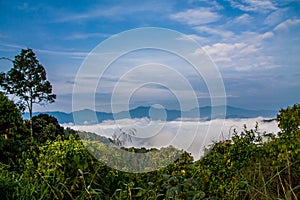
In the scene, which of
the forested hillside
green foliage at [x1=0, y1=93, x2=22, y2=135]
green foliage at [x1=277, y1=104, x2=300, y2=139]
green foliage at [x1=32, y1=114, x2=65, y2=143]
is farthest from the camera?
green foliage at [x1=32, y1=114, x2=65, y2=143]

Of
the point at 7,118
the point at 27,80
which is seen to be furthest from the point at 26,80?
the point at 7,118

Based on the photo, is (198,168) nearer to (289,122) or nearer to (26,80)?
(289,122)

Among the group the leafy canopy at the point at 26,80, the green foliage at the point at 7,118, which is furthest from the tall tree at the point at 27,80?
the green foliage at the point at 7,118

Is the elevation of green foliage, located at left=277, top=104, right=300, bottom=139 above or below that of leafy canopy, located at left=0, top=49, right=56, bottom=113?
below

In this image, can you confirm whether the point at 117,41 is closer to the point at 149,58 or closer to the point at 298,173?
the point at 149,58

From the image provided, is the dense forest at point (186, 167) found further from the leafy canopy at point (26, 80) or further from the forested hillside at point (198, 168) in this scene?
the leafy canopy at point (26, 80)

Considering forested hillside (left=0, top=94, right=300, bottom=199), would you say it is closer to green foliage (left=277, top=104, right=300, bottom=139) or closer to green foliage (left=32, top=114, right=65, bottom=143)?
green foliage (left=277, top=104, right=300, bottom=139)

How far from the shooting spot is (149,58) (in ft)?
15.8

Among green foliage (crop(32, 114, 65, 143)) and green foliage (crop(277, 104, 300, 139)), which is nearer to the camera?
green foliage (crop(277, 104, 300, 139))

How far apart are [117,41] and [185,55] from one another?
0.87m

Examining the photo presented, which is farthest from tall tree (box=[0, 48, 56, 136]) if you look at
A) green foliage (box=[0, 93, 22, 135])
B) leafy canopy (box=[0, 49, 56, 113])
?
green foliage (box=[0, 93, 22, 135])

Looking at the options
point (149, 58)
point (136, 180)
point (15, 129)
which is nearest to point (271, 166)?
point (136, 180)

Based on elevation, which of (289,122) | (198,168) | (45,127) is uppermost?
(45,127)

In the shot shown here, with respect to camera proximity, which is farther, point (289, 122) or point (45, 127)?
point (45, 127)
